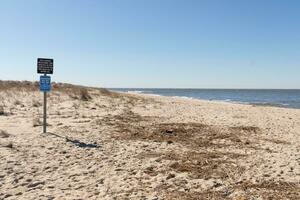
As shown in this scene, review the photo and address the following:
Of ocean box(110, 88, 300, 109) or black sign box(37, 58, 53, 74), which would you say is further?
ocean box(110, 88, 300, 109)

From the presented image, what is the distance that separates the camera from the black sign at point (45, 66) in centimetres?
1234

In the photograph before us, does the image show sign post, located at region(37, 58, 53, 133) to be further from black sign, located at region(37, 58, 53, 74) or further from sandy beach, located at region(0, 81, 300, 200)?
sandy beach, located at region(0, 81, 300, 200)

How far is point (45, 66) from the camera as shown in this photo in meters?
12.5

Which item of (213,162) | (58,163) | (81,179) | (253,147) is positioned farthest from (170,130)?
(81,179)

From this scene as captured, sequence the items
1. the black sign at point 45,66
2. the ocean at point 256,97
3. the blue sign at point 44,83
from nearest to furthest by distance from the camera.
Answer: the black sign at point 45,66 → the blue sign at point 44,83 → the ocean at point 256,97

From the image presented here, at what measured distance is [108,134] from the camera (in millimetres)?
13062

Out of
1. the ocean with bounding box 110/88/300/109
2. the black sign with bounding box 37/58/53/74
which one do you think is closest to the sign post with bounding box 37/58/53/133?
the black sign with bounding box 37/58/53/74

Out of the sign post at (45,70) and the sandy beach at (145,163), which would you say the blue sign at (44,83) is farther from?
the sandy beach at (145,163)

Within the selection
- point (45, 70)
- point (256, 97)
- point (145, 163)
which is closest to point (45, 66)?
point (45, 70)

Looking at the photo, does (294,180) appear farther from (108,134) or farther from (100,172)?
(108,134)

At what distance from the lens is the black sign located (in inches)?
486

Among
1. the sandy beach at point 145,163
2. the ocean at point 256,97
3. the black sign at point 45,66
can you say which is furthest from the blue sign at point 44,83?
the ocean at point 256,97

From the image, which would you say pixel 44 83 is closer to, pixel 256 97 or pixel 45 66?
pixel 45 66

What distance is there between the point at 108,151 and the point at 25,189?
3560mm
